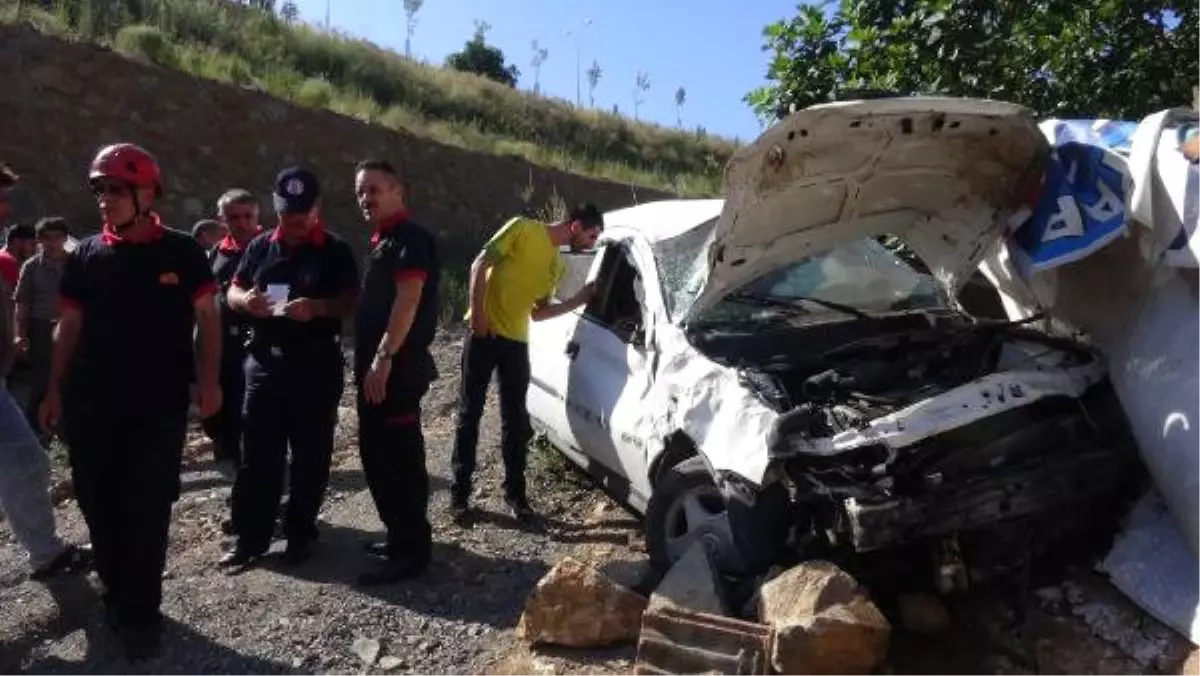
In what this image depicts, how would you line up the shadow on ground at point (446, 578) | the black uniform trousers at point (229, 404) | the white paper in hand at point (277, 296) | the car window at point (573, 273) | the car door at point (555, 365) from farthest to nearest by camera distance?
the car window at point (573, 273) → the black uniform trousers at point (229, 404) → the car door at point (555, 365) → the white paper in hand at point (277, 296) → the shadow on ground at point (446, 578)

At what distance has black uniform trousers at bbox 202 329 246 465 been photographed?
6.34 m

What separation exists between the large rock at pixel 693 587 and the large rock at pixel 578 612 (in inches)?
10.1

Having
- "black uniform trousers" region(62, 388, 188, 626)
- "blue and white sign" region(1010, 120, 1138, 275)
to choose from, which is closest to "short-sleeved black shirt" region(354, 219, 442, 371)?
"black uniform trousers" region(62, 388, 188, 626)

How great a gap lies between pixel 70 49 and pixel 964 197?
1049 cm

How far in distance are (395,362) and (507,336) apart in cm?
96

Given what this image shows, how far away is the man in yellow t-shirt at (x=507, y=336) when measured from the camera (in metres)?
5.70

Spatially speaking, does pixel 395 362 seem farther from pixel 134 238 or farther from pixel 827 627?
pixel 827 627

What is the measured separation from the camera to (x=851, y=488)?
376 centimetres

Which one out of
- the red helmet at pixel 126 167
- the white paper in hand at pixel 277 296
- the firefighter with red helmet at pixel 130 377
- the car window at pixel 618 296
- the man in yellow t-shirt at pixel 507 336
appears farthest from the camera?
the man in yellow t-shirt at pixel 507 336

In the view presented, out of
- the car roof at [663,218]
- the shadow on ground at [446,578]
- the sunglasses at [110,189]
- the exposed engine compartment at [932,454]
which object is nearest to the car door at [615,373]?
the car roof at [663,218]

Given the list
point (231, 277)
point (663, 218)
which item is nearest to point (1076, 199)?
point (663, 218)

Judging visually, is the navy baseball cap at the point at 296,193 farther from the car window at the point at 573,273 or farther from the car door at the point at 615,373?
the car window at the point at 573,273

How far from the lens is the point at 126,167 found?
420cm

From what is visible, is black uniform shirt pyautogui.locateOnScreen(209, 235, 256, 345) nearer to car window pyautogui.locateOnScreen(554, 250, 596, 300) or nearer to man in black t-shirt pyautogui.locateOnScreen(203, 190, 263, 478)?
man in black t-shirt pyautogui.locateOnScreen(203, 190, 263, 478)
